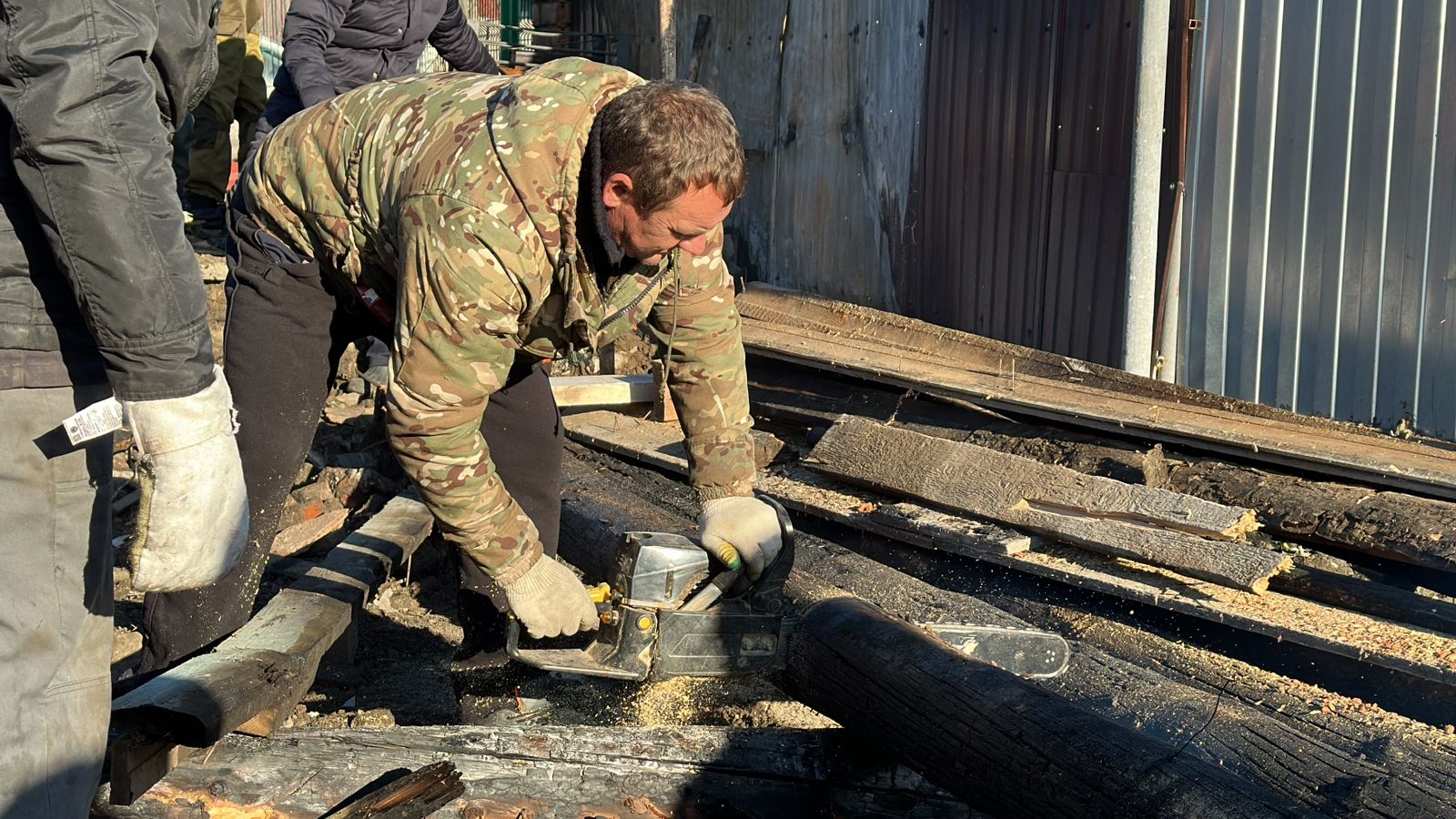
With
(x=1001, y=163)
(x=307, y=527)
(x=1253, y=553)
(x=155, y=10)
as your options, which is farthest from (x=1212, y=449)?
(x=155, y=10)

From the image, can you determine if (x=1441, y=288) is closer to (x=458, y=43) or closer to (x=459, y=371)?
(x=459, y=371)

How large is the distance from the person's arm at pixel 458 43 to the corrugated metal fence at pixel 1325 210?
10.9 ft

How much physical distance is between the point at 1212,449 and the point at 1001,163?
2622 mm

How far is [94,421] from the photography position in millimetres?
2152

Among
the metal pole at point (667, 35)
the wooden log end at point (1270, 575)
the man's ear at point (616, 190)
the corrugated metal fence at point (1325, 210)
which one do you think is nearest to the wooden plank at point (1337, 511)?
the wooden log end at point (1270, 575)

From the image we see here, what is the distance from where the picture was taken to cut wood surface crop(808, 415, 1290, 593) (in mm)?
4242

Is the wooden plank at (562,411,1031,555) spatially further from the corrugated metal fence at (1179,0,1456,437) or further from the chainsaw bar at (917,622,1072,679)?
the corrugated metal fence at (1179,0,1456,437)

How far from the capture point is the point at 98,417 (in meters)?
2.16

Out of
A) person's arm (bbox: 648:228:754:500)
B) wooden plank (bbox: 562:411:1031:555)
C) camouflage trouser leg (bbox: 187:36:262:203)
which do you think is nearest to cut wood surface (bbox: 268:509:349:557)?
wooden plank (bbox: 562:411:1031:555)

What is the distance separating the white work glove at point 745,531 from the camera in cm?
310

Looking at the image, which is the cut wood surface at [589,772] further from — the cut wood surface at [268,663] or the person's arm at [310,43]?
the person's arm at [310,43]

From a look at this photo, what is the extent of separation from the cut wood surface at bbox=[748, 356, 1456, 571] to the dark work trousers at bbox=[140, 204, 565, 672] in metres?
2.60

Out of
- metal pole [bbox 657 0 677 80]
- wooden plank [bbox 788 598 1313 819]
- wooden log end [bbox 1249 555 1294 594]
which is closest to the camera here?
wooden plank [bbox 788 598 1313 819]

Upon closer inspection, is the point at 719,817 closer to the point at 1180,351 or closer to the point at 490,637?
the point at 490,637
